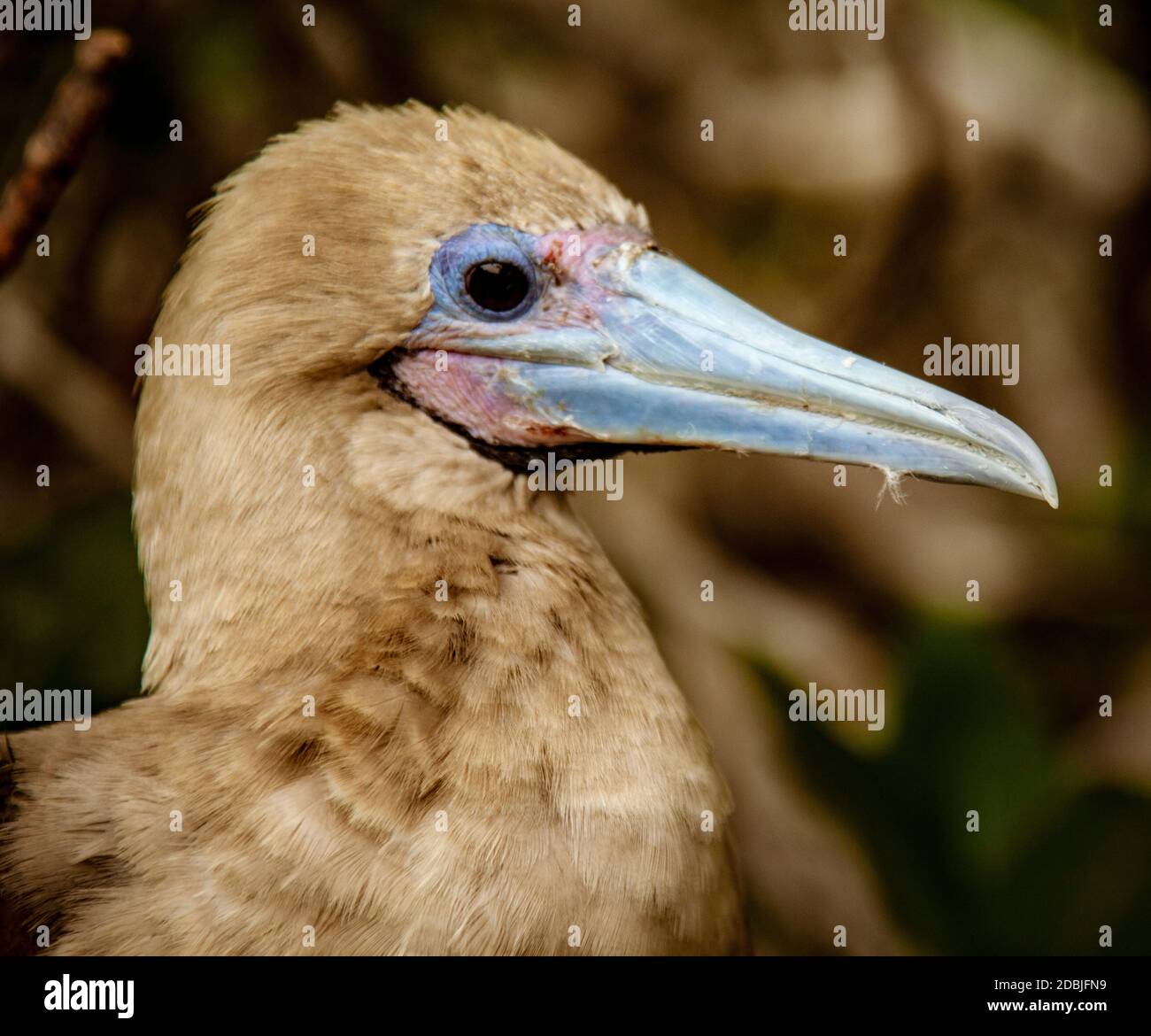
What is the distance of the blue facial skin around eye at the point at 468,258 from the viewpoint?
72.9 inches

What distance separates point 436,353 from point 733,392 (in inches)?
17.1

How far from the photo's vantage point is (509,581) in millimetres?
1844

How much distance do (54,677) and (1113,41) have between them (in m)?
3.13

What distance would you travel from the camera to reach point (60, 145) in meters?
1.79

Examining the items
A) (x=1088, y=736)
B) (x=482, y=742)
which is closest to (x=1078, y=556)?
Result: (x=1088, y=736)

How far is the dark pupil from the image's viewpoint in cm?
186
